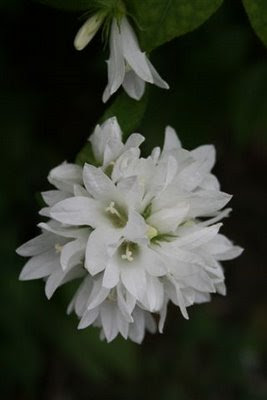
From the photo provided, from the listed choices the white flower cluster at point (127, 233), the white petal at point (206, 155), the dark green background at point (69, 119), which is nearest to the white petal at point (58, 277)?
the white flower cluster at point (127, 233)

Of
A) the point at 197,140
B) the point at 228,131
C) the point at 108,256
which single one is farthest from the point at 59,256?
the point at 228,131

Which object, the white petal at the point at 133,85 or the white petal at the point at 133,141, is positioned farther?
the white petal at the point at 133,85

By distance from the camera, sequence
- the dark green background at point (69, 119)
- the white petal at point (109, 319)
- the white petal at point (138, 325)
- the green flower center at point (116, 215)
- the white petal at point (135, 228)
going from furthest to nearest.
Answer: the dark green background at point (69, 119) < the white petal at point (138, 325) < the white petal at point (109, 319) < the green flower center at point (116, 215) < the white petal at point (135, 228)

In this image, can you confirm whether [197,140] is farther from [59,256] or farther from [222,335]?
[222,335]

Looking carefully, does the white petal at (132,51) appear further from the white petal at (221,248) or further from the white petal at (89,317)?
the white petal at (89,317)

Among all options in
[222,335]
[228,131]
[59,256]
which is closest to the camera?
[59,256]

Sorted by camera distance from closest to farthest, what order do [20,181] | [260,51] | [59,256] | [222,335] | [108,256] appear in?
[108,256] → [59,256] → [260,51] → [20,181] → [222,335]

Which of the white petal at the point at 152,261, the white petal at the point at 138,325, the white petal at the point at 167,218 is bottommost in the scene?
the white petal at the point at 138,325

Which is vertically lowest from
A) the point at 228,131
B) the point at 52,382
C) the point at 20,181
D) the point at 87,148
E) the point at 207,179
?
the point at 52,382
